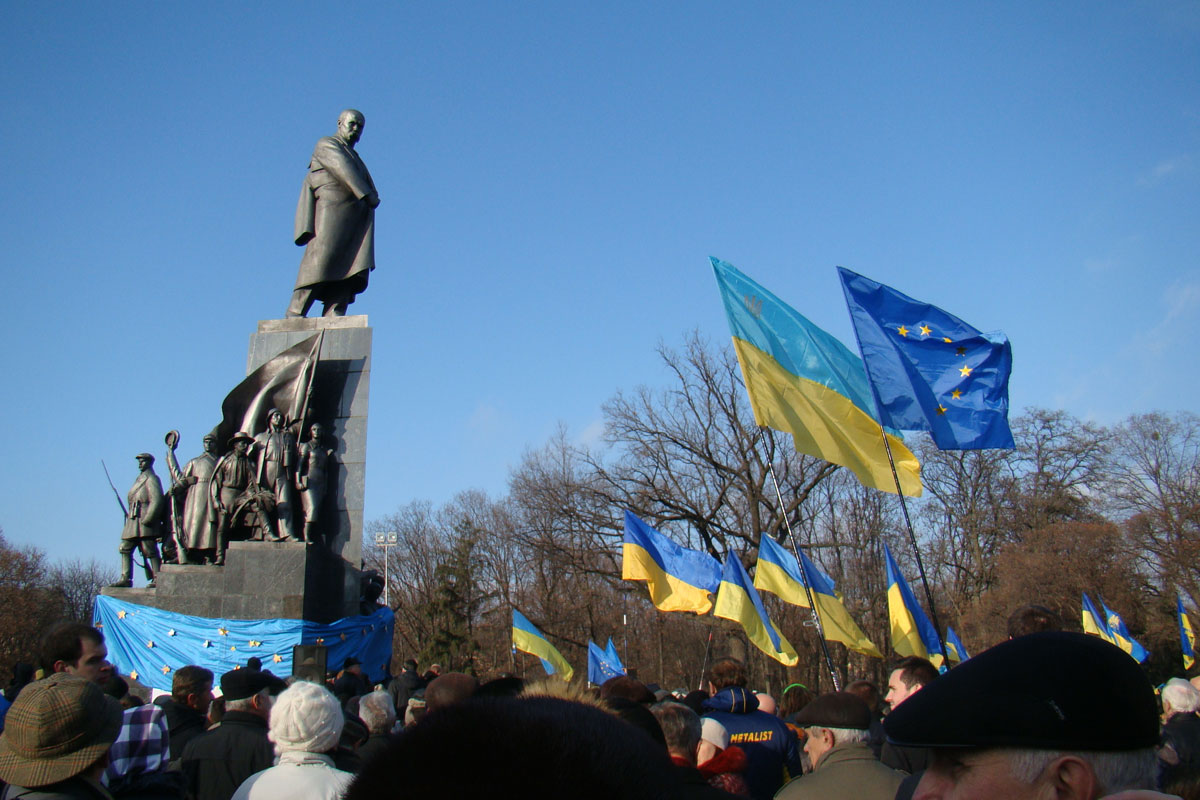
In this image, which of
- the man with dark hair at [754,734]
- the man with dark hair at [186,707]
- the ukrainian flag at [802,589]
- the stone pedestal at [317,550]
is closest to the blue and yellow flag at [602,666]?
the ukrainian flag at [802,589]

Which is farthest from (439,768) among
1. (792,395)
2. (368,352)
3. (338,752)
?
(368,352)

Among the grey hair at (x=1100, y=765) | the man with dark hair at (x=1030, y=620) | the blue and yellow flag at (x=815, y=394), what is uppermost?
the blue and yellow flag at (x=815, y=394)

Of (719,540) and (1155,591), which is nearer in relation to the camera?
(719,540)

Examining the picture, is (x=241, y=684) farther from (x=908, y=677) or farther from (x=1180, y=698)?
(x=1180, y=698)

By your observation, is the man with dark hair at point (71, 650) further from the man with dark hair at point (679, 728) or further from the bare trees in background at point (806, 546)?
the bare trees in background at point (806, 546)

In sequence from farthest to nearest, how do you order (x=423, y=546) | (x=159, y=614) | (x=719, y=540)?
(x=423, y=546), (x=719, y=540), (x=159, y=614)

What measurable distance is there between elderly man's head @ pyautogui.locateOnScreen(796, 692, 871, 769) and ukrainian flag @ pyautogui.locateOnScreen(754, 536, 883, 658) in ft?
22.5

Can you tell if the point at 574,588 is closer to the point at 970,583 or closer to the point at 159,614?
the point at 970,583

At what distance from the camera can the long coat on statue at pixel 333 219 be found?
43.4ft

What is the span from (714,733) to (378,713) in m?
1.80

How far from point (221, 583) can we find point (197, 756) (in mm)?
7098

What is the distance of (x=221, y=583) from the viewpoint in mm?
11078

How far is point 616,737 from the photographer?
3.26 ft

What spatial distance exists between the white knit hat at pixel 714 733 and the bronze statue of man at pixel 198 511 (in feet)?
27.6
